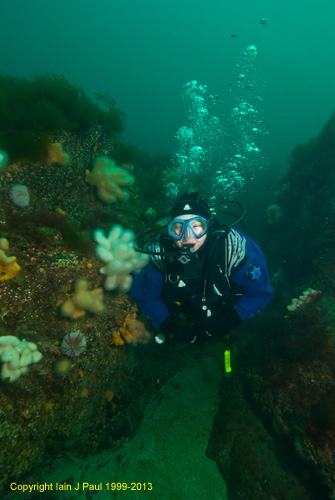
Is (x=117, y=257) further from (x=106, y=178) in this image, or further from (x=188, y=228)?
(x=106, y=178)

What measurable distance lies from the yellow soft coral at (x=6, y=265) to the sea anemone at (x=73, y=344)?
1.07m

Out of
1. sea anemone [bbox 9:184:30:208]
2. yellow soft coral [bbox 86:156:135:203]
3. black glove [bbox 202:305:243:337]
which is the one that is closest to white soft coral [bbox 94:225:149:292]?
sea anemone [bbox 9:184:30:208]

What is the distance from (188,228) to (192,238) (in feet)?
0.53

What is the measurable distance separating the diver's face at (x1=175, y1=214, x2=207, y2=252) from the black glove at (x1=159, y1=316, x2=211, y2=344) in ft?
4.05

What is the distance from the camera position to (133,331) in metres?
4.03

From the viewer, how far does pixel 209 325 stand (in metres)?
3.79

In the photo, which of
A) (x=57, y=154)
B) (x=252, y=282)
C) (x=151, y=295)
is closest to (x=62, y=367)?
(x=151, y=295)

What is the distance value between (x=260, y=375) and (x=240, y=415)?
66 cm

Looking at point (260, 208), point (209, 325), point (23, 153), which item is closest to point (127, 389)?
point (209, 325)

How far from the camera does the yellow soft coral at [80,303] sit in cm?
338

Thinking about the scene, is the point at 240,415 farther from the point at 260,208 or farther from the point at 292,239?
the point at 260,208

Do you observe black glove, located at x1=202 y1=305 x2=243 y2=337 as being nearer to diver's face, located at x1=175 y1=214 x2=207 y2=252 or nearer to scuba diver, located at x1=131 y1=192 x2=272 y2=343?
scuba diver, located at x1=131 y1=192 x2=272 y2=343

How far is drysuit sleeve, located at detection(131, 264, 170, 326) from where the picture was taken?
162 inches

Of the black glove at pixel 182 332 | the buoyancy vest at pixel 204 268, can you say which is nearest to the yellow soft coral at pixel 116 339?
the black glove at pixel 182 332
